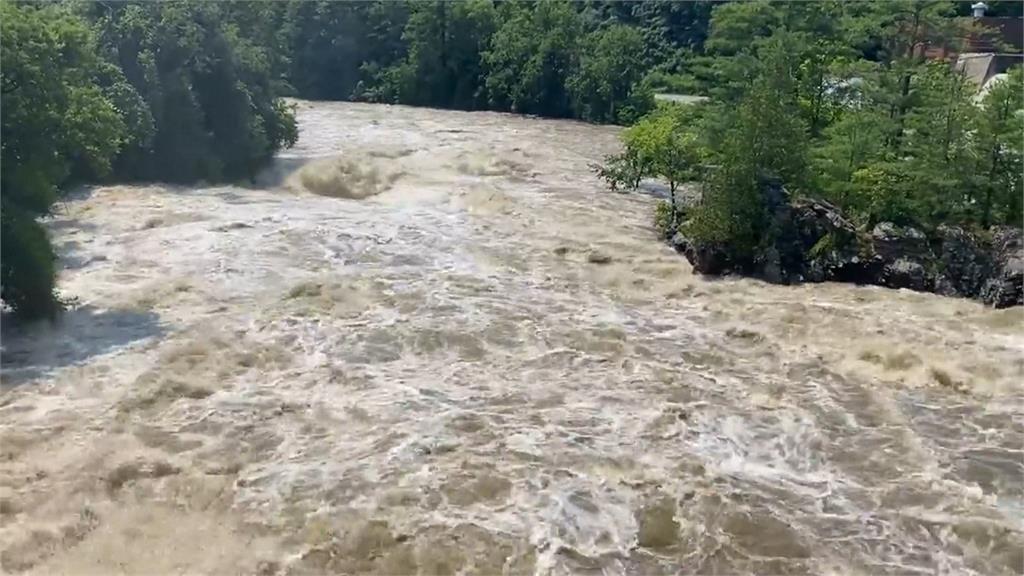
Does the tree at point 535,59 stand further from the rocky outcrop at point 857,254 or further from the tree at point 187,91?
the rocky outcrop at point 857,254

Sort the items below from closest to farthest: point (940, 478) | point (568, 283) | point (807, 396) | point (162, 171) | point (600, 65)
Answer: point (940, 478), point (807, 396), point (568, 283), point (162, 171), point (600, 65)

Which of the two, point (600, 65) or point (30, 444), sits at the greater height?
point (600, 65)

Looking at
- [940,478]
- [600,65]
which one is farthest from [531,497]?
[600,65]

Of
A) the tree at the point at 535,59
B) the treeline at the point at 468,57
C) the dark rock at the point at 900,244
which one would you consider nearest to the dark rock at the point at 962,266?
the dark rock at the point at 900,244

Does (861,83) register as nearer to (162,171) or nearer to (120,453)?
(162,171)

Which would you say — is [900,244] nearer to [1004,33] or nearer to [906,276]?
[906,276]

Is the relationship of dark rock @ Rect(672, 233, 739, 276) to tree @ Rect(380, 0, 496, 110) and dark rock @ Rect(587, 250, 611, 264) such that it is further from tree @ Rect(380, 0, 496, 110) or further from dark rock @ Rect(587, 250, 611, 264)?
tree @ Rect(380, 0, 496, 110)
